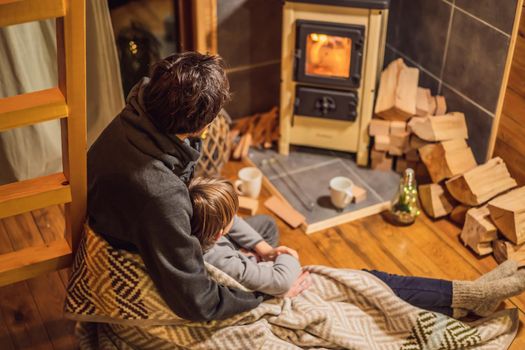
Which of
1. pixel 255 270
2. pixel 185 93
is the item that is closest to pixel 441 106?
pixel 255 270

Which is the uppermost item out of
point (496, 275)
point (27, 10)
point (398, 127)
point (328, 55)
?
point (27, 10)

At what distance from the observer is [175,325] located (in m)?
2.17

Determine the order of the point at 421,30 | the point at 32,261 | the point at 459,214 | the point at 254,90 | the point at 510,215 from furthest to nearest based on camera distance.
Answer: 1. the point at 254,90
2. the point at 421,30
3. the point at 459,214
4. the point at 510,215
5. the point at 32,261

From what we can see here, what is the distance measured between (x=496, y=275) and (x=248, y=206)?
1.01 metres

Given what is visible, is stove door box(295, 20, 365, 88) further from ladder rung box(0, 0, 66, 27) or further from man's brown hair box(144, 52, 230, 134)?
ladder rung box(0, 0, 66, 27)

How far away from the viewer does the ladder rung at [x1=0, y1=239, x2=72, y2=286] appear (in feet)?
6.80

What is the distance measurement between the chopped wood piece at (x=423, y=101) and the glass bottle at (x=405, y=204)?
343 mm

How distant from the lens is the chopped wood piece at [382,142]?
3.12 meters

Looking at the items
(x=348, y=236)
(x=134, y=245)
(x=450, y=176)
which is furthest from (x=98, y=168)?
(x=450, y=176)

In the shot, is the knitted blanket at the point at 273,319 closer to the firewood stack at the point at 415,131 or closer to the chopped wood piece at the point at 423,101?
the firewood stack at the point at 415,131

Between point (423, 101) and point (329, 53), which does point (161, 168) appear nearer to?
point (329, 53)

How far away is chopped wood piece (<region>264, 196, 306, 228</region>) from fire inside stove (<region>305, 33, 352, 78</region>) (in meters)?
0.56

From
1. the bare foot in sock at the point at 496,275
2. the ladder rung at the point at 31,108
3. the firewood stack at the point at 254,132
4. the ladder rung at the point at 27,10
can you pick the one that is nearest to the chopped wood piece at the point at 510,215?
the bare foot in sock at the point at 496,275

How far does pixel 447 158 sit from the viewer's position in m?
2.93
